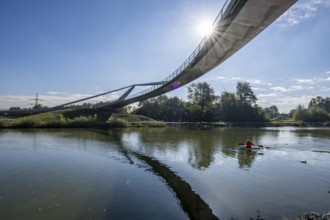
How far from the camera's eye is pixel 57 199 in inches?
461

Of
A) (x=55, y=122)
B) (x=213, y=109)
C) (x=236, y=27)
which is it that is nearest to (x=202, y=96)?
(x=213, y=109)

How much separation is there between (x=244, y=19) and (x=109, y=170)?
13.1m

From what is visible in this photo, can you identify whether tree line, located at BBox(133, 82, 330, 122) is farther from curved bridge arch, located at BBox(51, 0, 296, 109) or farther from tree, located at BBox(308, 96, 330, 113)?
curved bridge arch, located at BBox(51, 0, 296, 109)

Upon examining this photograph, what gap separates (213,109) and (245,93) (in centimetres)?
2487

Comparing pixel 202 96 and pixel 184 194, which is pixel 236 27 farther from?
pixel 202 96

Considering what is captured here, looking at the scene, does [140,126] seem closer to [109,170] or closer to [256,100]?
[109,170]

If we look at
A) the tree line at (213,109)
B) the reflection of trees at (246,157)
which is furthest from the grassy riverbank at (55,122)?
the reflection of trees at (246,157)

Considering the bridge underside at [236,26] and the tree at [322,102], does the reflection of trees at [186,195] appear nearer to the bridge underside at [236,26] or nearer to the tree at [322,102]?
the bridge underside at [236,26]

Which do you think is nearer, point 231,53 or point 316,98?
point 231,53

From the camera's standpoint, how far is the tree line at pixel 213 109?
9888cm

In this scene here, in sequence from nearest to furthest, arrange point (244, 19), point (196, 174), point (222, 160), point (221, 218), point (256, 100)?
point (221, 218), point (244, 19), point (196, 174), point (222, 160), point (256, 100)

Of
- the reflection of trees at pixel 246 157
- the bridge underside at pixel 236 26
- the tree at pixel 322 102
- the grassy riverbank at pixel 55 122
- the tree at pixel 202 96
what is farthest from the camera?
the tree at pixel 322 102

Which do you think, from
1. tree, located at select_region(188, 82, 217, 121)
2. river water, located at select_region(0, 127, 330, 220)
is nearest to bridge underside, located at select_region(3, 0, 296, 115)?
river water, located at select_region(0, 127, 330, 220)

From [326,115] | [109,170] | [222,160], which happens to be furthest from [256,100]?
[109,170]
